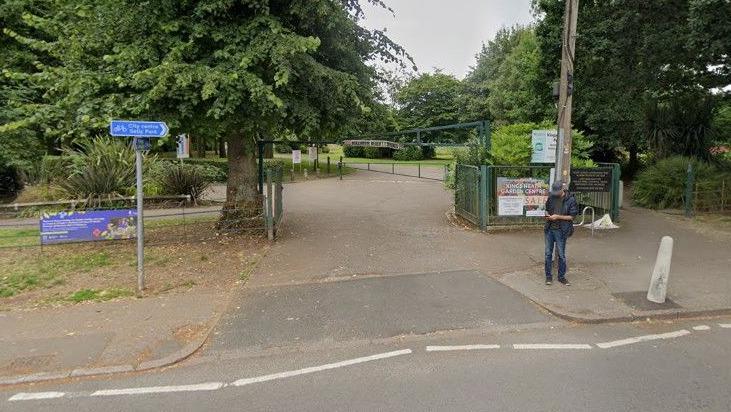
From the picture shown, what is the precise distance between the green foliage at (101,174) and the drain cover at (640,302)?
38.2ft

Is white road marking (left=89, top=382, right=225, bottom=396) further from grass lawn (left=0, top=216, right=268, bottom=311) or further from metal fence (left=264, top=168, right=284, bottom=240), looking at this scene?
metal fence (left=264, top=168, right=284, bottom=240)

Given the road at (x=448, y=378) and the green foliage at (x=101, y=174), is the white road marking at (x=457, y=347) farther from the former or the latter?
the green foliage at (x=101, y=174)

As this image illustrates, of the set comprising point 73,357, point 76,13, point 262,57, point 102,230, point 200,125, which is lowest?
point 73,357

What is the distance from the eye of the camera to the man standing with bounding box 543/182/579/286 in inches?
287

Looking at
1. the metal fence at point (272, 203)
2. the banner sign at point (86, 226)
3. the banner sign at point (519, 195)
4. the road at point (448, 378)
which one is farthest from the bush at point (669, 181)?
the banner sign at point (86, 226)

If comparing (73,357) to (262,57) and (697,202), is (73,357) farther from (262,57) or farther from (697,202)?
(697,202)

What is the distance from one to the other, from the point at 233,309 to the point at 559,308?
424 cm

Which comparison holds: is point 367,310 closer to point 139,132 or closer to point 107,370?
point 107,370

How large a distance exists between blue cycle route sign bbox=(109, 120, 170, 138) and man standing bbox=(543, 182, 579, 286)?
5631 mm

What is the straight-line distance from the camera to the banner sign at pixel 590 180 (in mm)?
11859

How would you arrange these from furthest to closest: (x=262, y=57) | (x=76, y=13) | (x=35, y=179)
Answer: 1. (x=35, y=179)
2. (x=76, y=13)
3. (x=262, y=57)

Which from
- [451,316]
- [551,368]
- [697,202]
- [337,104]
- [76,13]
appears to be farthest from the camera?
[697,202]

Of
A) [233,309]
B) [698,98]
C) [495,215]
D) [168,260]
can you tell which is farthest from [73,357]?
[698,98]

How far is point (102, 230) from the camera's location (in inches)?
370
